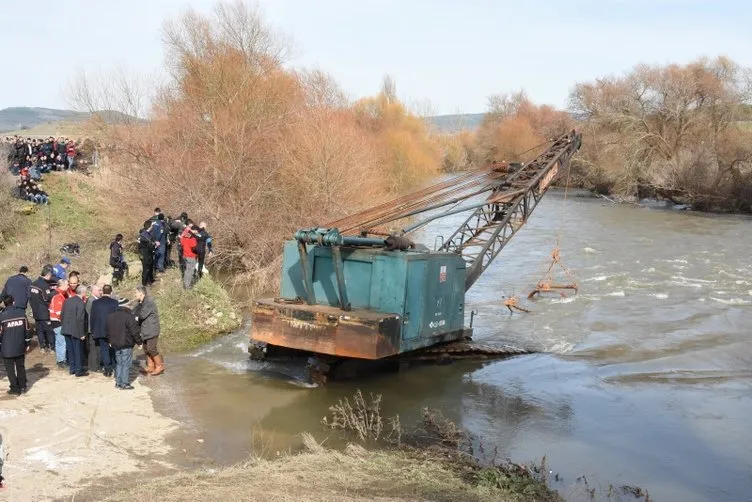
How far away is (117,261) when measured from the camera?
51.2 feet

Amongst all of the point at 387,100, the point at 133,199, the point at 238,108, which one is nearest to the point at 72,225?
the point at 133,199

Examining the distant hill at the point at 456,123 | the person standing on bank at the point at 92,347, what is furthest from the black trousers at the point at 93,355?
the distant hill at the point at 456,123

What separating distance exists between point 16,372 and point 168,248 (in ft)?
28.3

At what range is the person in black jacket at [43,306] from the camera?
10773 millimetres

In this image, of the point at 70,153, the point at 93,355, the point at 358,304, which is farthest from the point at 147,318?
the point at 70,153

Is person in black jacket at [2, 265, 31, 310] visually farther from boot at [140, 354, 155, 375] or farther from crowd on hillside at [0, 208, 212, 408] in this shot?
boot at [140, 354, 155, 375]

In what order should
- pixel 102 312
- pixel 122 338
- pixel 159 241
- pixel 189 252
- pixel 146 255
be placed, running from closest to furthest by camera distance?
pixel 122 338 → pixel 102 312 → pixel 189 252 → pixel 146 255 → pixel 159 241

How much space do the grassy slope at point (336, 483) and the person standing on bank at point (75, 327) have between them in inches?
145

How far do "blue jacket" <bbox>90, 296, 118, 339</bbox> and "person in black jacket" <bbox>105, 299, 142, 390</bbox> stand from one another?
0.11m

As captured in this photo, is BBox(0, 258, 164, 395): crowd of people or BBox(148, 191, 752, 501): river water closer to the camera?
BBox(148, 191, 752, 501): river water

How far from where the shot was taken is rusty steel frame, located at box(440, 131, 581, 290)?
50.2 ft

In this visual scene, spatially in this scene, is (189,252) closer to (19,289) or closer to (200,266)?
(200,266)

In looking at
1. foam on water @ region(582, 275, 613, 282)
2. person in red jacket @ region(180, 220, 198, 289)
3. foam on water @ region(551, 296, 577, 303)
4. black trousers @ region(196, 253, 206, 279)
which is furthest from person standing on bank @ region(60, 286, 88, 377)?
foam on water @ region(582, 275, 613, 282)

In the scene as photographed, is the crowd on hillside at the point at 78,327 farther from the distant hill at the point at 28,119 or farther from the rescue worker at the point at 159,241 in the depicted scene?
the distant hill at the point at 28,119
